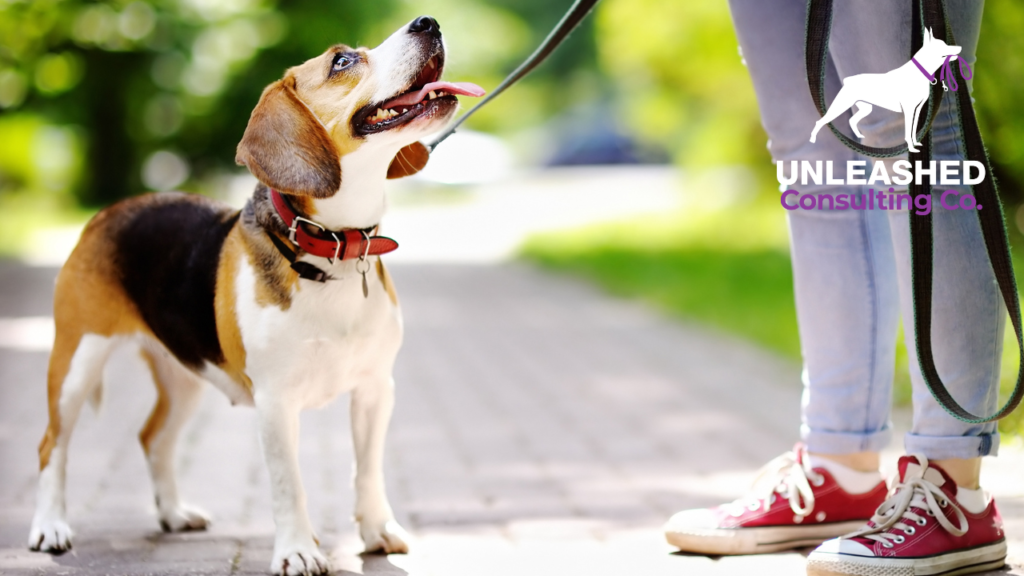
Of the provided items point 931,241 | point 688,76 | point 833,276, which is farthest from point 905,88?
point 688,76

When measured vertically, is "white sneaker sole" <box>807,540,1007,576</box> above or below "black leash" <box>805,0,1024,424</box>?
below

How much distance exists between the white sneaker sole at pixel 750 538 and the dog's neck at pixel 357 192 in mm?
1251

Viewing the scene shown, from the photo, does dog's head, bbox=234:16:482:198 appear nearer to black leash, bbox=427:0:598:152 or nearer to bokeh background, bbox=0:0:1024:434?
black leash, bbox=427:0:598:152

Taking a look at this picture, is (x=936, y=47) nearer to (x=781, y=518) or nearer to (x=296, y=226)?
(x=781, y=518)

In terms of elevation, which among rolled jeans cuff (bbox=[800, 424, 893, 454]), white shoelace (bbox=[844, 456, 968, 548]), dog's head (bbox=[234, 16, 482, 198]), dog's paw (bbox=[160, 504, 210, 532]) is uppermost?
dog's head (bbox=[234, 16, 482, 198])

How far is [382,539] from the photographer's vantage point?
3234 millimetres

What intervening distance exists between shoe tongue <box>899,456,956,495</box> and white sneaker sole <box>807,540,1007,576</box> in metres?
0.16

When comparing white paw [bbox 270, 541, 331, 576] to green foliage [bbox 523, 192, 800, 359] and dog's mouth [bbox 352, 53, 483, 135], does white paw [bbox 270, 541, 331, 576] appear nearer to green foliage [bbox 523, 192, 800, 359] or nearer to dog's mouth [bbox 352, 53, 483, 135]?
dog's mouth [bbox 352, 53, 483, 135]

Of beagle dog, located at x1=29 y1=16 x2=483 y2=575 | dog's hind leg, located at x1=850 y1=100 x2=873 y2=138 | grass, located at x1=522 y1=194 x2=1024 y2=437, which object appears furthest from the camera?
grass, located at x1=522 y1=194 x2=1024 y2=437

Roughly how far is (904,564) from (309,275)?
1679 millimetres

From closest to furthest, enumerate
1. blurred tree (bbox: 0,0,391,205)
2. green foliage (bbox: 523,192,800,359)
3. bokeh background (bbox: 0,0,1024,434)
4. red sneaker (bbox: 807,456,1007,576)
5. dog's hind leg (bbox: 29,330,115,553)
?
red sneaker (bbox: 807,456,1007,576), dog's hind leg (bbox: 29,330,115,553), green foliage (bbox: 523,192,800,359), bokeh background (bbox: 0,0,1024,434), blurred tree (bbox: 0,0,391,205)

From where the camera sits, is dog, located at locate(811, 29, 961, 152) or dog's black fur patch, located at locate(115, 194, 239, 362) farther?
dog's black fur patch, located at locate(115, 194, 239, 362)

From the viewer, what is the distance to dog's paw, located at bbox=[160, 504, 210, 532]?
357cm

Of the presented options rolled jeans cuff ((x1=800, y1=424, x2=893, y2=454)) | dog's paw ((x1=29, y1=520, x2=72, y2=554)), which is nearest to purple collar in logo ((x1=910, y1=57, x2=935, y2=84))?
rolled jeans cuff ((x1=800, y1=424, x2=893, y2=454))
